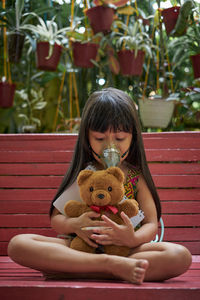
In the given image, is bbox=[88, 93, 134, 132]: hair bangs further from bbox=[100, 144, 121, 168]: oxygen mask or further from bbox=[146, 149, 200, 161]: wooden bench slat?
bbox=[146, 149, 200, 161]: wooden bench slat

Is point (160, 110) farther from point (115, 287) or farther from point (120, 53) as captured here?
point (115, 287)

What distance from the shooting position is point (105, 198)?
1.31 m

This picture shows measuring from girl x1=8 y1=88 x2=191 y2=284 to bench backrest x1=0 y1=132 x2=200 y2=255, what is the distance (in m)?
0.42

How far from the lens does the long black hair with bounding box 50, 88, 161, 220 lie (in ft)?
4.78

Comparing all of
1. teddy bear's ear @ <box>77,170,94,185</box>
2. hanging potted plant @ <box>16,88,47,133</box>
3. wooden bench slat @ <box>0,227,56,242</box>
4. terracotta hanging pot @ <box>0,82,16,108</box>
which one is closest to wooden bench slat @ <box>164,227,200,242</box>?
wooden bench slat @ <box>0,227,56,242</box>

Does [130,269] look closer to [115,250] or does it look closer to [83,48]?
[115,250]

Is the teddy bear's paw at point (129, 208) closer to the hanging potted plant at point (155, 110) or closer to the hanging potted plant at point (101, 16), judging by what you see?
the hanging potted plant at point (155, 110)

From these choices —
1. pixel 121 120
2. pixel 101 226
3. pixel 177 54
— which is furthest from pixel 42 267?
pixel 177 54

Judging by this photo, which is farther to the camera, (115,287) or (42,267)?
(42,267)

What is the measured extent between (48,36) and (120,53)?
520 millimetres

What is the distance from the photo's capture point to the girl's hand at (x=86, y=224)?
4.44 ft

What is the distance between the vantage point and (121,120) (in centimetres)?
146

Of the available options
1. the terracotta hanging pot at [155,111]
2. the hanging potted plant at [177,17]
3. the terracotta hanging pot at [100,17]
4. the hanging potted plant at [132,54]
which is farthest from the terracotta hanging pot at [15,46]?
the hanging potted plant at [177,17]

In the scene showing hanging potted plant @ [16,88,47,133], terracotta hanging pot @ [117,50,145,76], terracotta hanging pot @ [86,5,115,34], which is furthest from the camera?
hanging potted plant @ [16,88,47,133]
